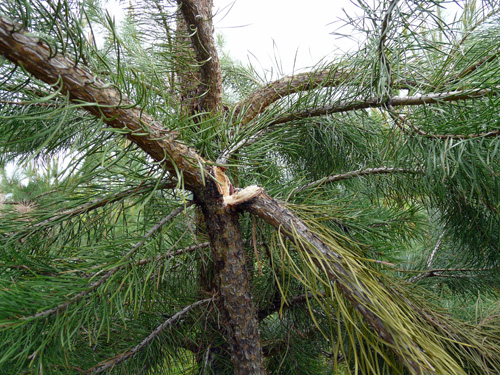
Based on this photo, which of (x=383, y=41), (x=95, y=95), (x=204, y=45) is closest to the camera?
(x=95, y=95)

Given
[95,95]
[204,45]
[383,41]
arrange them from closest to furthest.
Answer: [95,95] < [383,41] < [204,45]

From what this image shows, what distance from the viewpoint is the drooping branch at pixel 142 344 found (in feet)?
1.69

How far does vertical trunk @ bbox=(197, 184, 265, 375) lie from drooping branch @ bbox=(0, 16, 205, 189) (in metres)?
0.05

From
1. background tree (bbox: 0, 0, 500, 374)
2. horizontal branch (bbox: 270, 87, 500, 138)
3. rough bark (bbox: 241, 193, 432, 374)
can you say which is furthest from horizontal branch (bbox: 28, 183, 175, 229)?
horizontal branch (bbox: 270, 87, 500, 138)

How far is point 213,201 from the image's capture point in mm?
415

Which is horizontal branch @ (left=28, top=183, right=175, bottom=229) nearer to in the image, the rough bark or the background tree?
the background tree

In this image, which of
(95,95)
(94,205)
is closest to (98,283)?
(94,205)

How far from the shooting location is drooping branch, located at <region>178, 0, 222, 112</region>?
51cm

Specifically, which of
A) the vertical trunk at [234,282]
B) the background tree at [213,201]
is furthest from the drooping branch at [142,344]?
the vertical trunk at [234,282]

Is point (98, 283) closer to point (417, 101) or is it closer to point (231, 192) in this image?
point (231, 192)

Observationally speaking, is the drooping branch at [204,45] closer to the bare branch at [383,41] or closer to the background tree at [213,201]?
the background tree at [213,201]

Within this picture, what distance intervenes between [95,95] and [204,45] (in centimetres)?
30

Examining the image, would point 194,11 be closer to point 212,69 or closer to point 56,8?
point 212,69

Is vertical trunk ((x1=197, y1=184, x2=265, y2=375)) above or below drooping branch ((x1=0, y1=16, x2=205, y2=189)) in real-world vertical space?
below
